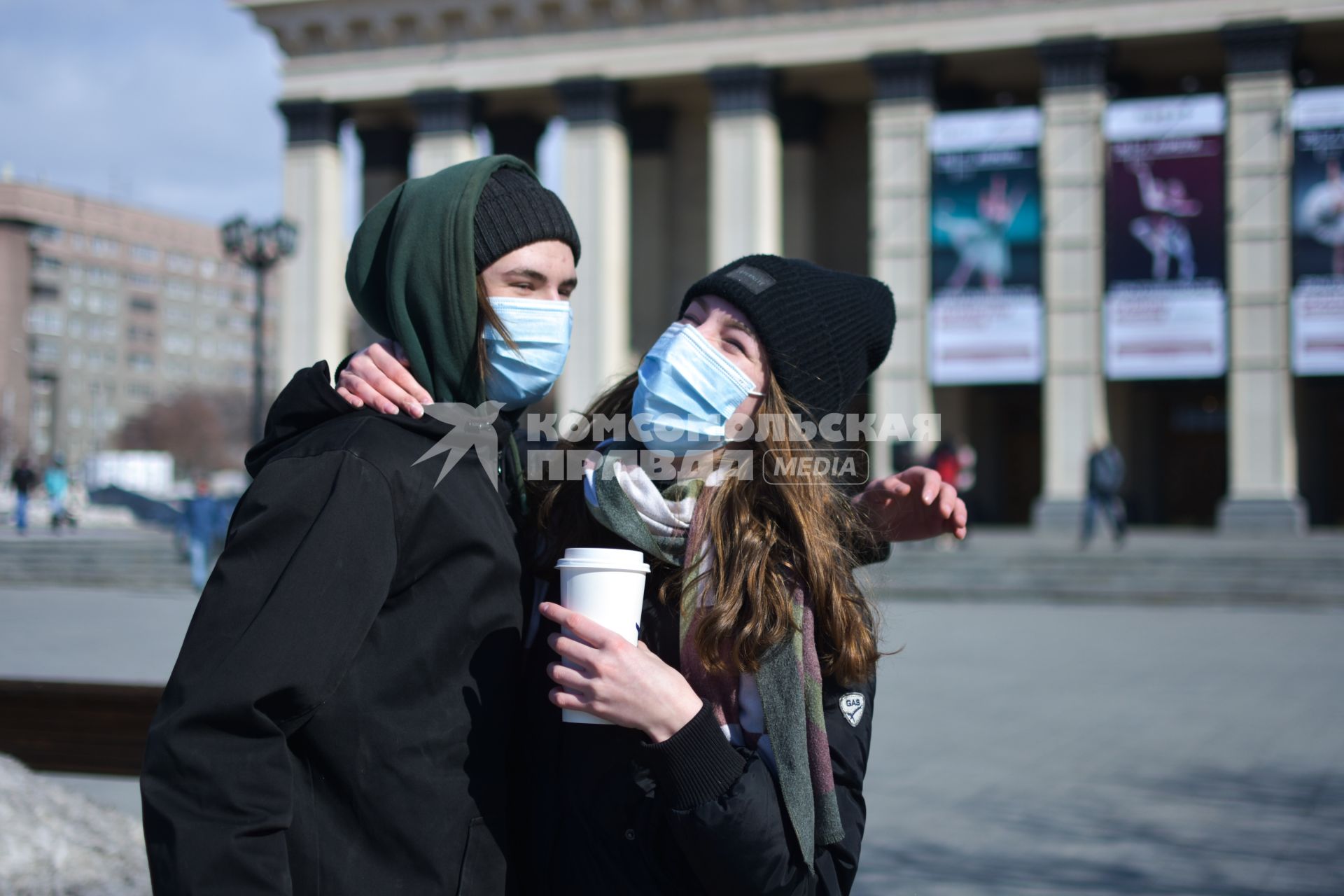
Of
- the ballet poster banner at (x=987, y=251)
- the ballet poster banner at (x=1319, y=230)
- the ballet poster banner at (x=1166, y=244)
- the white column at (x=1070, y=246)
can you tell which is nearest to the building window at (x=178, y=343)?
the ballet poster banner at (x=987, y=251)

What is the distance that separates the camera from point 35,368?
3816 inches

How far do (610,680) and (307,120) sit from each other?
33.6 metres

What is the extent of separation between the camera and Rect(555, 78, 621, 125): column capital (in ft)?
100

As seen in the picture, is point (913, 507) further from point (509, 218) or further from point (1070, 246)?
point (1070, 246)

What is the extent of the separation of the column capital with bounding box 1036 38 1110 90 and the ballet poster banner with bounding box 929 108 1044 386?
0.95 metres

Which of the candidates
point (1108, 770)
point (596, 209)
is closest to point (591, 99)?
point (596, 209)

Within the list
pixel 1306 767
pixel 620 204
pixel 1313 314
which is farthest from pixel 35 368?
pixel 1306 767

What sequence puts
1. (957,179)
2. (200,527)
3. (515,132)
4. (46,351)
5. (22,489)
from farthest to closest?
(46,351) → (515,132) → (22,489) → (957,179) → (200,527)

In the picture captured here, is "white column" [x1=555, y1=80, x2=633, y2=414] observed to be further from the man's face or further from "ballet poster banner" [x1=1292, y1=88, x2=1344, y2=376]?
the man's face

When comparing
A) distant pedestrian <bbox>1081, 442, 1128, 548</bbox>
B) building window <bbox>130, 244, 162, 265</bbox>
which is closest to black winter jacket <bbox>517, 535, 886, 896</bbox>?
distant pedestrian <bbox>1081, 442, 1128, 548</bbox>

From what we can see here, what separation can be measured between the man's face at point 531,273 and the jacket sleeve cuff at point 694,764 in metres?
0.74

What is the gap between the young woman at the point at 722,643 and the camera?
5.80 ft

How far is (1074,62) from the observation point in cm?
2720

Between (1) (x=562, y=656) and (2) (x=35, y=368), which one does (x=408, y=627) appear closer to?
(1) (x=562, y=656)
